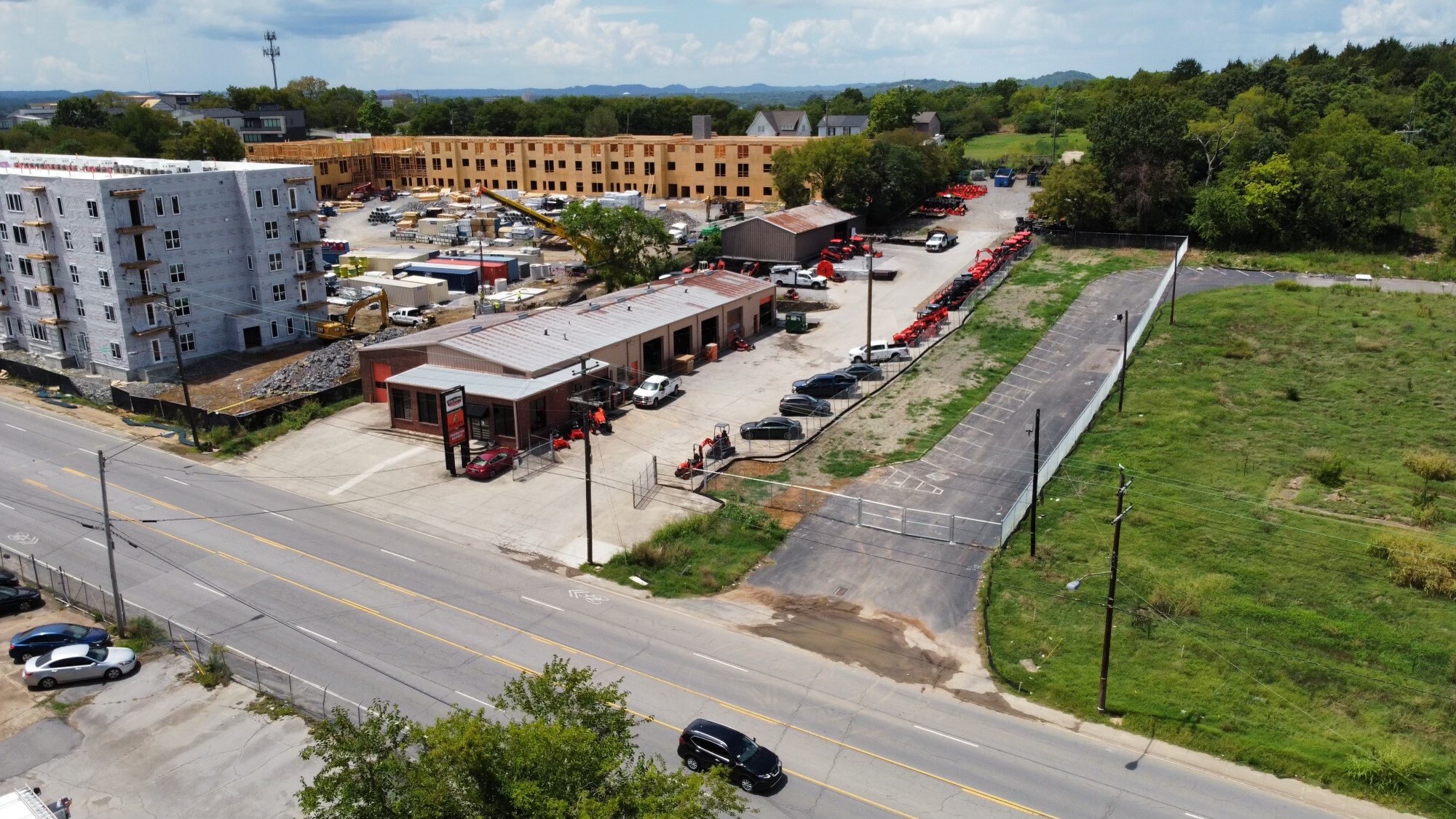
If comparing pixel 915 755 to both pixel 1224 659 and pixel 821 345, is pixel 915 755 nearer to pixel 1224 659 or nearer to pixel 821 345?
pixel 1224 659

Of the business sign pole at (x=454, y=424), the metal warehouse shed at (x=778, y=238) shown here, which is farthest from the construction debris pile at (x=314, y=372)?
the metal warehouse shed at (x=778, y=238)

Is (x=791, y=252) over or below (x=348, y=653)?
over

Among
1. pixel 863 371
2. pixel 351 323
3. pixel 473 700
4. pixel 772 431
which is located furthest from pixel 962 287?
pixel 473 700

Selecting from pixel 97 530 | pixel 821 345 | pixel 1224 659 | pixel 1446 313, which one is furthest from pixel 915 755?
pixel 1446 313

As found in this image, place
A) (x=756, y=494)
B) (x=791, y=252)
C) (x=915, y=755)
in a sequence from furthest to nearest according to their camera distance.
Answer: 1. (x=791, y=252)
2. (x=756, y=494)
3. (x=915, y=755)

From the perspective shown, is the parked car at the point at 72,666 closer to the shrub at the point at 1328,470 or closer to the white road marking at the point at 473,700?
the white road marking at the point at 473,700

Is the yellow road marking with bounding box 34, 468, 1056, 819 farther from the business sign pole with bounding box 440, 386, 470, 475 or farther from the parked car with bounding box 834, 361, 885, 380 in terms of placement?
the parked car with bounding box 834, 361, 885, 380

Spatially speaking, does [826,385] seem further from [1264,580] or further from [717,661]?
[717,661]
